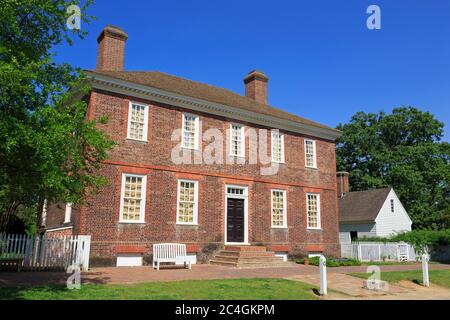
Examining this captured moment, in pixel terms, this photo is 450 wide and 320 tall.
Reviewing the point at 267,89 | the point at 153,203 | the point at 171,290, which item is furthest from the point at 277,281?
the point at 267,89

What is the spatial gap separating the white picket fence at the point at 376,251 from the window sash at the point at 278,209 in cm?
583

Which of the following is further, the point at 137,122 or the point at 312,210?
the point at 312,210

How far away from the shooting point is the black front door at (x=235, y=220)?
19812 millimetres

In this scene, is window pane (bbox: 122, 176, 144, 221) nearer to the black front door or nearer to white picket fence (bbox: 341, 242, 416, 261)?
the black front door

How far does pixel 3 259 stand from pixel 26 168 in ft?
16.4

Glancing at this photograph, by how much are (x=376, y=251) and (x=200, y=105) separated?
1490 centimetres

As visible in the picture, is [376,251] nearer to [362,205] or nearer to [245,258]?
[362,205]

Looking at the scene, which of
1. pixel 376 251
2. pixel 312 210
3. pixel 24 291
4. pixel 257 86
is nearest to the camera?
pixel 24 291

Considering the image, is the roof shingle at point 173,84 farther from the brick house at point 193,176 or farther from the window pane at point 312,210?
the window pane at point 312,210

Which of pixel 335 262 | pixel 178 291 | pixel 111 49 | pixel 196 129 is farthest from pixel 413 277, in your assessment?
pixel 111 49

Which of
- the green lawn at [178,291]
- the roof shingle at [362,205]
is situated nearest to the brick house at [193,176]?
the green lawn at [178,291]

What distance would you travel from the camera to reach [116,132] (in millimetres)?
17047

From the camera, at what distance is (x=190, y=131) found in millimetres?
19266
